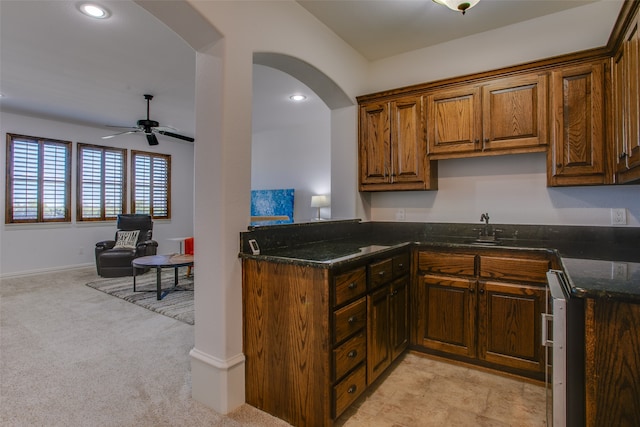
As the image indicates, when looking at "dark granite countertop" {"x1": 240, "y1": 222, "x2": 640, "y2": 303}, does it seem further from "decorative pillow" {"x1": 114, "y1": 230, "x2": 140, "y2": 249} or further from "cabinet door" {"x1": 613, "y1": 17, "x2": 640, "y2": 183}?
"decorative pillow" {"x1": 114, "y1": 230, "x2": 140, "y2": 249}

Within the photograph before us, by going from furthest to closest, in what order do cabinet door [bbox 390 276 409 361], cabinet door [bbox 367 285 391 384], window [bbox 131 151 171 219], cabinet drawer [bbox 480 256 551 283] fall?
window [bbox 131 151 171 219]
cabinet door [bbox 390 276 409 361]
cabinet drawer [bbox 480 256 551 283]
cabinet door [bbox 367 285 391 384]

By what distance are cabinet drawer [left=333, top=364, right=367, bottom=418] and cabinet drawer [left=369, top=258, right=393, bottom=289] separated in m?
0.49

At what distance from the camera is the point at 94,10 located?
8.51 feet

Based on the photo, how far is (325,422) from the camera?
1633mm

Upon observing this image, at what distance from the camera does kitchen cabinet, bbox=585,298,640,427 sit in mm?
987

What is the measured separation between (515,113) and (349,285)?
1.87m

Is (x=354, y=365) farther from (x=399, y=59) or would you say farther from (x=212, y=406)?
(x=399, y=59)

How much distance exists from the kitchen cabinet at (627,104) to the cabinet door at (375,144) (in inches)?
60.6

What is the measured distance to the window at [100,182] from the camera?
6.13 metres

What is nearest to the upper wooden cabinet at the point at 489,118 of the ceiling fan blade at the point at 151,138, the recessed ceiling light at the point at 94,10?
the recessed ceiling light at the point at 94,10

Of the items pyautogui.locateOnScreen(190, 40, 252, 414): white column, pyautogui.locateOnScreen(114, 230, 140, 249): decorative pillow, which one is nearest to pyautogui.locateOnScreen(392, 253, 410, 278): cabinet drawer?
pyautogui.locateOnScreen(190, 40, 252, 414): white column

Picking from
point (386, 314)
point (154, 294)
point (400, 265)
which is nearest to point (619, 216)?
point (400, 265)

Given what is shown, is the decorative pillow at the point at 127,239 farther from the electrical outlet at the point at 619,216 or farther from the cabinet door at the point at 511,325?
the electrical outlet at the point at 619,216

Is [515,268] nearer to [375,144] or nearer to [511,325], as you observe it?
[511,325]
